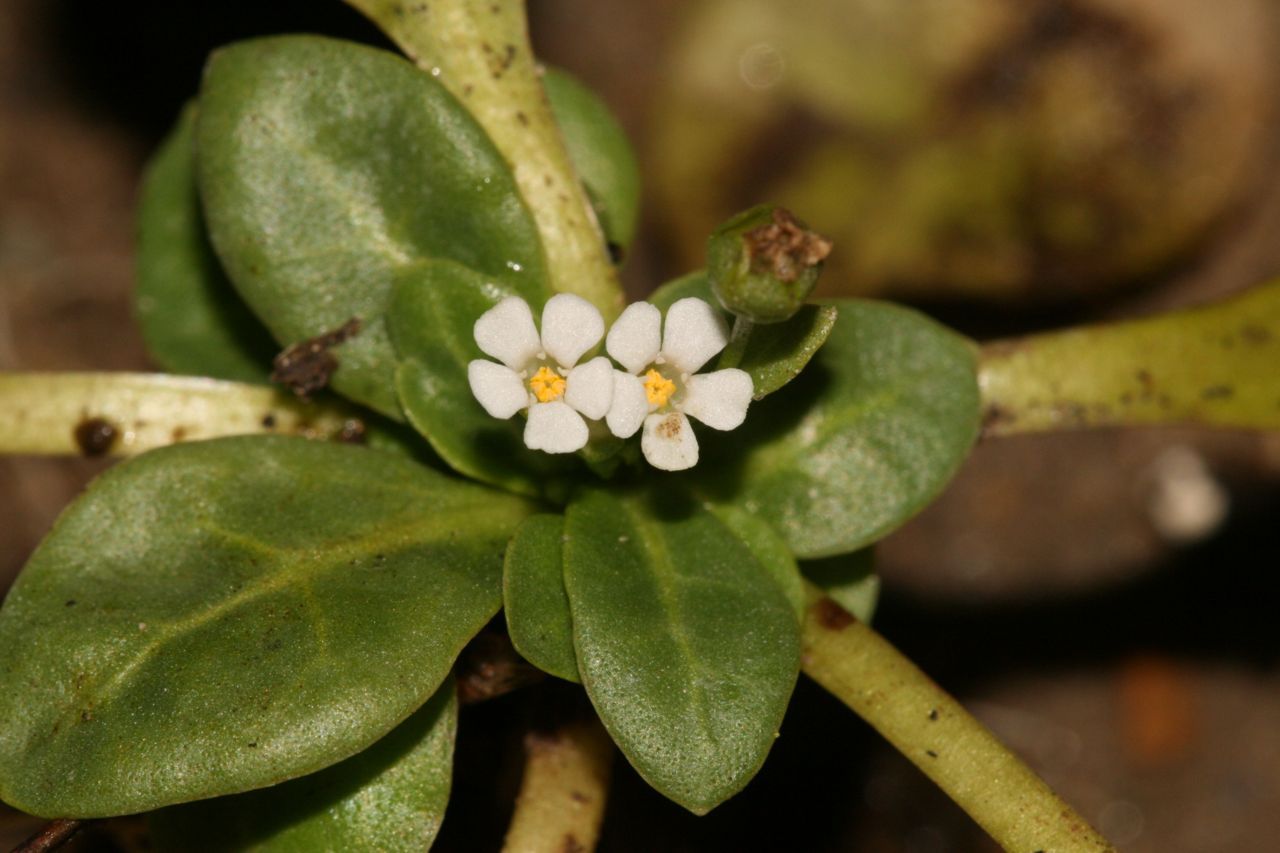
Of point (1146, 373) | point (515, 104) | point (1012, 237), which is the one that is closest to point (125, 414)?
point (515, 104)

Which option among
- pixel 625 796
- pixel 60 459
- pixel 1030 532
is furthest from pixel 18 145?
pixel 1030 532

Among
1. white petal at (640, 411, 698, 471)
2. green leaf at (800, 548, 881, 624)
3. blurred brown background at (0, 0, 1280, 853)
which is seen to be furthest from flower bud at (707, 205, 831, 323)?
blurred brown background at (0, 0, 1280, 853)

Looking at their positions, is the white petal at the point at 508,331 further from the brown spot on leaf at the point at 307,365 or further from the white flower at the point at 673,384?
the brown spot on leaf at the point at 307,365

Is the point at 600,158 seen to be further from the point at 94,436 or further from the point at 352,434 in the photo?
Answer: the point at 94,436

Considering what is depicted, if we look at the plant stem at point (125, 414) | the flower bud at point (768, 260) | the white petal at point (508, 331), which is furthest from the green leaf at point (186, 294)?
the flower bud at point (768, 260)

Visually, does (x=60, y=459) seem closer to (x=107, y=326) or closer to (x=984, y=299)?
(x=107, y=326)
